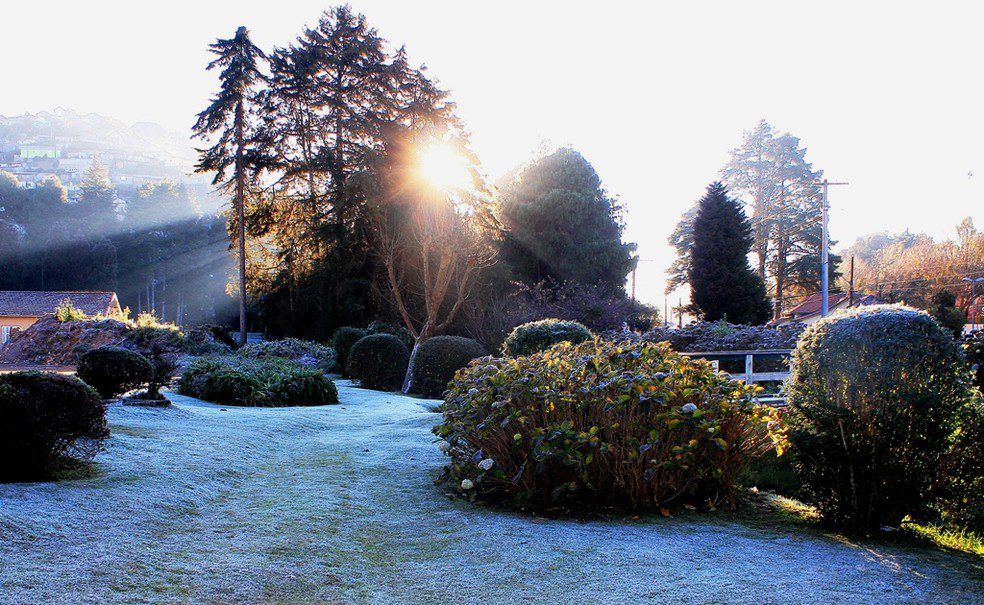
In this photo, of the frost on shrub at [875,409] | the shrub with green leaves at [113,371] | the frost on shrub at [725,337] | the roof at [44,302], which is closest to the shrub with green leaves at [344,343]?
the frost on shrub at [725,337]

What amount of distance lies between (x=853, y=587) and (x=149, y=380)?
25.6 feet

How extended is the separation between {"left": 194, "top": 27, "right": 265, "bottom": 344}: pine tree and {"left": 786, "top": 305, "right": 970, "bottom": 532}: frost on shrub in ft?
76.1

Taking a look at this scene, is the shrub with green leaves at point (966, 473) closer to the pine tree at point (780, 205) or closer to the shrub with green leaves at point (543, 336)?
the shrub with green leaves at point (543, 336)

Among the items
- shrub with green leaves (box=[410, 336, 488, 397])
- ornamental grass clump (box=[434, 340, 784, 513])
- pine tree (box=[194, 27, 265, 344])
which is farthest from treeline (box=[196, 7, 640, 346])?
ornamental grass clump (box=[434, 340, 784, 513])

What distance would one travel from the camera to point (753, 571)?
3.20 m

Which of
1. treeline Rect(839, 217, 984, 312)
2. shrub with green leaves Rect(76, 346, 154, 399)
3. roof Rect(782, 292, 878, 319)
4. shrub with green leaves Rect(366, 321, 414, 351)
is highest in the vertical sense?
treeline Rect(839, 217, 984, 312)

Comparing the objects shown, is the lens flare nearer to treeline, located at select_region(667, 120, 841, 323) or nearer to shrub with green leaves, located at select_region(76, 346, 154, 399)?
shrub with green leaves, located at select_region(76, 346, 154, 399)

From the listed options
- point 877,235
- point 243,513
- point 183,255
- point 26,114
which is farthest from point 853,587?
point 26,114

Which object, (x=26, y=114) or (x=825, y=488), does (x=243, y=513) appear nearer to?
(x=825, y=488)

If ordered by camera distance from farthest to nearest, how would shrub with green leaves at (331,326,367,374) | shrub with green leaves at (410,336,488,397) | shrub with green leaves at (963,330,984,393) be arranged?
shrub with green leaves at (331,326,367,374), shrub with green leaves at (410,336,488,397), shrub with green leaves at (963,330,984,393)

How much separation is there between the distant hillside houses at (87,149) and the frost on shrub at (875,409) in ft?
343

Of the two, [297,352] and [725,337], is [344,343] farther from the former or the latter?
[725,337]

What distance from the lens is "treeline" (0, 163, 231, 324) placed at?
43.9 m

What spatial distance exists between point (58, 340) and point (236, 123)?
9406 mm
